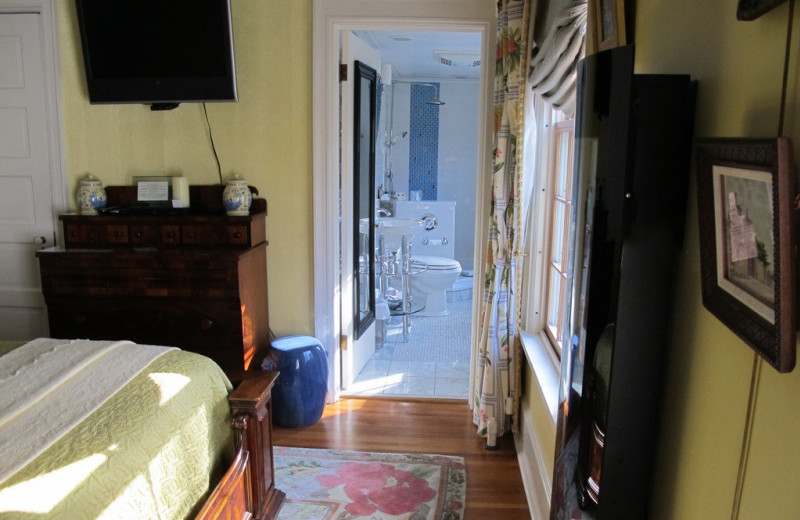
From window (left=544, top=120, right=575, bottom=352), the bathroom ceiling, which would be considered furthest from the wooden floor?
the bathroom ceiling

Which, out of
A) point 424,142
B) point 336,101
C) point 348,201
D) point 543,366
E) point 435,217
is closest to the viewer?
point 543,366

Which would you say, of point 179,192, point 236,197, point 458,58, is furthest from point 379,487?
point 458,58

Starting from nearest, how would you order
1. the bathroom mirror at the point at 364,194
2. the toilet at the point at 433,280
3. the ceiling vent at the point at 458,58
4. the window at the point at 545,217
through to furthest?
the window at the point at 545,217
the bathroom mirror at the point at 364,194
the ceiling vent at the point at 458,58
the toilet at the point at 433,280

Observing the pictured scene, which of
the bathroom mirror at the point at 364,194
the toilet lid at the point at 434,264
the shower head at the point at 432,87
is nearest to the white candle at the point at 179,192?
the bathroom mirror at the point at 364,194

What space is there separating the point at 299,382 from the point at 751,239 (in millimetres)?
2597

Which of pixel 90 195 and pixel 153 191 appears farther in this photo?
pixel 153 191

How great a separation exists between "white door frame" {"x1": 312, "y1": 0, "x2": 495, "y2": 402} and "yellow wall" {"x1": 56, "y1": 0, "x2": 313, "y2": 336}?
0.06 m

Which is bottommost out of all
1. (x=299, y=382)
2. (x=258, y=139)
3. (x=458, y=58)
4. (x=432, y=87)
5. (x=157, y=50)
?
(x=299, y=382)

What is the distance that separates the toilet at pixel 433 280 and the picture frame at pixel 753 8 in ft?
14.6

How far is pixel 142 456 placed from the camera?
1448 millimetres

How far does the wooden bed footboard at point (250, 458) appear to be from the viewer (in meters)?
1.93

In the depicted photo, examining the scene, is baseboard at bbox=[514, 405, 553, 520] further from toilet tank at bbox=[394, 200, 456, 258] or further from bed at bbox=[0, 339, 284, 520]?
toilet tank at bbox=[394, 200, 456, 258]

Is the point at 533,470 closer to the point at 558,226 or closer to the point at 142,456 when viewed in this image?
the point at 558,226

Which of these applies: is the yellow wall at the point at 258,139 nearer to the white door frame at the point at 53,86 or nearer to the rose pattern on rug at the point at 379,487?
the white door frame at the point at 53,86
